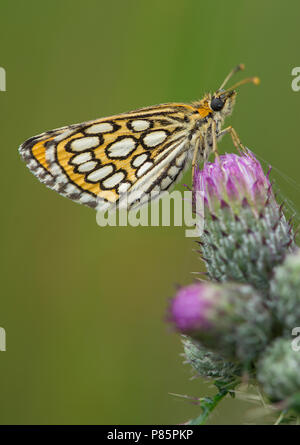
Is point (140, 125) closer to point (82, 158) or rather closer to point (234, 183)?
point (82, 158)

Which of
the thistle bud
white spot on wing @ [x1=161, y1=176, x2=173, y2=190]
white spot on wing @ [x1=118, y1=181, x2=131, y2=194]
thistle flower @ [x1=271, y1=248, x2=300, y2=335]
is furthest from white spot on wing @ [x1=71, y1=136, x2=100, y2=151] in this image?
thistle flower @ [x1=271, y1=248, x2=300, y2=335]

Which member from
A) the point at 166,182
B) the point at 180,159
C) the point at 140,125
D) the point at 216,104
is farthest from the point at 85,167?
the point at 216,104

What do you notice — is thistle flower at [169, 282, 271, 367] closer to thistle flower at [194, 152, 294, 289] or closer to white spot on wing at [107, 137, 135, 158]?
thistle flower at [194, 152, 294, 289]

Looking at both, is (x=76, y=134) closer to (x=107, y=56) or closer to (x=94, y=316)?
(x=94, y=316)

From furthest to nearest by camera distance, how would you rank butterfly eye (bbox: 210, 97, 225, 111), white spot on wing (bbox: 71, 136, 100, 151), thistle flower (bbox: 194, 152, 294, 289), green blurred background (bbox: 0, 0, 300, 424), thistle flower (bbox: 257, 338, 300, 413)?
green blurred background (bbox: 0, 0, 300, 424) → white spot on wing (bbox: 71, 136, 100, 151) → butterfly eye (bbox: 210, 97, 225, 111) → thistle flower (bbox: 194, 152, 294, 289) → thistle flower (bbox: 257, 338, 300, 413)

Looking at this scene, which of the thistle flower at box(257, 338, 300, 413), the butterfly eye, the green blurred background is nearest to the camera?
the thistle flower at box(257, 338, 300, 413)

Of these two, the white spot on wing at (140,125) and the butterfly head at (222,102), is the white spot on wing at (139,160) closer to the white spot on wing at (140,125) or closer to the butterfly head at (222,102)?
the white spot on wing at (140,125)

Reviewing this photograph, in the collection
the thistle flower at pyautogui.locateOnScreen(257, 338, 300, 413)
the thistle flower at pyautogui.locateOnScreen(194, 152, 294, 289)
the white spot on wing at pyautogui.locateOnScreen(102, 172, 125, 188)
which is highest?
the white spot on wing at pyautogui.locateOnScreen(102, 172, 125, 188)

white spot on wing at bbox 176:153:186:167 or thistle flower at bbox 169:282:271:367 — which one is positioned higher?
white spot on wing at bbox 176:153:186:167
